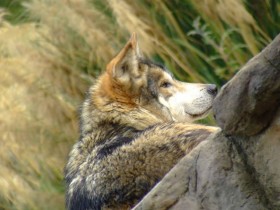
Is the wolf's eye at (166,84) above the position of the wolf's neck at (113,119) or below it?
below

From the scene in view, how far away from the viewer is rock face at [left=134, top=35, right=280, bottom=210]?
13.3 ft

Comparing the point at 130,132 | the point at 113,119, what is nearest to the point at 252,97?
the point at 130,132

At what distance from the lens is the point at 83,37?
816 centimetres

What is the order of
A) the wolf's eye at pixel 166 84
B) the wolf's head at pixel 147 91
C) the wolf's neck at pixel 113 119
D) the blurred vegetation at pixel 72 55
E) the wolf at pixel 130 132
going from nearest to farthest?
the wolf at pixel 130 132 < the wolf's neck at pixel 113 119 < the wolf's head at pixel 147 91 < the wolf's eye at pixel 166 84 < the blurred vegetation at pixel 72 55

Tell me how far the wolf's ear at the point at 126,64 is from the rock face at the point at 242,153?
2239 mm

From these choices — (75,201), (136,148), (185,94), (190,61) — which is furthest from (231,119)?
(190,61)

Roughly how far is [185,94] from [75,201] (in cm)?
138

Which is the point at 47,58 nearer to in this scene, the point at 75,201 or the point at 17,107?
the point at 17,107

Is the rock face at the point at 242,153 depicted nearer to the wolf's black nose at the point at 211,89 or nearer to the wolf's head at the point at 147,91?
the wolf's head at the point at 147,91

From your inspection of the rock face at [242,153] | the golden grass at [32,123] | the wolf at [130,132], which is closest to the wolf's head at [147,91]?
Answer: the wolf at [130,132]

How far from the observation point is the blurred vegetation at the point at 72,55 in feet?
25.7

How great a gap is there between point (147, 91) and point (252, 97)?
2683 mm

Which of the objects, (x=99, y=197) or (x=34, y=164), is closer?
(x=99, y=197)

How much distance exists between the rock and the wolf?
96cm
